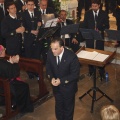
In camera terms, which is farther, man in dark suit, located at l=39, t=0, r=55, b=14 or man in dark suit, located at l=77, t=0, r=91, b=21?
man in dark suit, located at l=77, t=0, r=91, b=21

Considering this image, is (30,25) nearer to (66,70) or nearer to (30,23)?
(30,23)

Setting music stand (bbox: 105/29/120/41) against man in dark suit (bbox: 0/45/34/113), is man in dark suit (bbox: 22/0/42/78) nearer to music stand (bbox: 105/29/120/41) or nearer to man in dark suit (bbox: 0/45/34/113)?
man in dark suit (bbox: 0/45/34/113)

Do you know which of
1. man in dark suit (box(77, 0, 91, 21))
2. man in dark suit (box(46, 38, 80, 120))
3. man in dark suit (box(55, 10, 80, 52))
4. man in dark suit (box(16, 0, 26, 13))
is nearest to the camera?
man in dark suit (box(46, 38, 80, 120))

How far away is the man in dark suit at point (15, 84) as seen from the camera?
6.38 meters

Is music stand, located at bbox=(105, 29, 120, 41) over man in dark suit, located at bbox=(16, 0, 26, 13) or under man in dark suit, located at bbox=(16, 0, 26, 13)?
under

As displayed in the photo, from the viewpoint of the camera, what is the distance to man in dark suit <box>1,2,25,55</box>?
7.92 m

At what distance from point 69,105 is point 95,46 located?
3.00 m

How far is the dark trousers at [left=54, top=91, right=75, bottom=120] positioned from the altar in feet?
20.2

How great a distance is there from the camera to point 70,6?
38.7ft

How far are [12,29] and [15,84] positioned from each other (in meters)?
1.98

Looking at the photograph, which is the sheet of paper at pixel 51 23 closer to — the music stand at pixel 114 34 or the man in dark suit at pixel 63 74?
the music stand at pixel 114 34

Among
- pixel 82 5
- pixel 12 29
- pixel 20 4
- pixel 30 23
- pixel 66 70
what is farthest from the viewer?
pixel 82 5

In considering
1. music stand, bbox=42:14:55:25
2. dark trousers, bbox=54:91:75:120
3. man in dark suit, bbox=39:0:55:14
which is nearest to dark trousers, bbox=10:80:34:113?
dark trousers, bbox=54:91:75:120

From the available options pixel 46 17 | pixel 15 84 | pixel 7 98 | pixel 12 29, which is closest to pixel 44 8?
pixel 46 17
